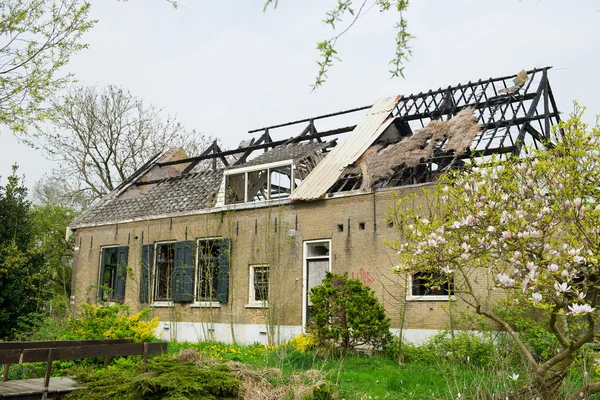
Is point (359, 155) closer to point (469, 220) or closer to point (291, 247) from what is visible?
point (291, 247)

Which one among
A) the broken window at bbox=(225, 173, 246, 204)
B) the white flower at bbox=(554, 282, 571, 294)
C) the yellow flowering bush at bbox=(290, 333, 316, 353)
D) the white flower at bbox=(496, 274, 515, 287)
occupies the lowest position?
the yellow flowering bush at bbox=(290, 333, 316, 353)

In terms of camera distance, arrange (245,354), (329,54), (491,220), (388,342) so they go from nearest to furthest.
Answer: (329,54) → (491,220) → (388,342) → (245,354)

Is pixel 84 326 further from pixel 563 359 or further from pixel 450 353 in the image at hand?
pixel 563 359

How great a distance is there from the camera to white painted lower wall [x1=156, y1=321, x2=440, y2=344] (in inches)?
495

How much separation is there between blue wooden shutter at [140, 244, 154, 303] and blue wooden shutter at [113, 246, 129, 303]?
768mm

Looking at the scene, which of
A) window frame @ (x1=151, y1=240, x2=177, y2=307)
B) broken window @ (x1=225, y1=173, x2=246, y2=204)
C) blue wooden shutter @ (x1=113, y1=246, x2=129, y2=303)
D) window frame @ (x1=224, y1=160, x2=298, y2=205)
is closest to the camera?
window frame @ (x1=224, y1=160, x2=298, y2=205)

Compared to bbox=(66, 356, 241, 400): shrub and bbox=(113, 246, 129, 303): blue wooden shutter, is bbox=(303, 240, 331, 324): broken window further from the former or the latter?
bbox=(66, 356, 241, 400): shrub

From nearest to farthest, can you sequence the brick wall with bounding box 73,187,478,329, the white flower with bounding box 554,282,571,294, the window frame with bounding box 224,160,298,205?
1. the white flower with bounding box 554,282,571,294
2. the brick wall with bounding box 73,187,478,329
3. the window frame with bounding box 224,160,298,205

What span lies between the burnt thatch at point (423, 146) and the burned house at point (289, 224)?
0.03m

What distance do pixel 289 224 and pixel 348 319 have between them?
4.48m

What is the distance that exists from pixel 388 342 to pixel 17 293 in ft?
34.7

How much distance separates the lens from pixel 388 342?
11.3 meters

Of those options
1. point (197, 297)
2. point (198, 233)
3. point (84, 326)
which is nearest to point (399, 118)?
point (198, 233)

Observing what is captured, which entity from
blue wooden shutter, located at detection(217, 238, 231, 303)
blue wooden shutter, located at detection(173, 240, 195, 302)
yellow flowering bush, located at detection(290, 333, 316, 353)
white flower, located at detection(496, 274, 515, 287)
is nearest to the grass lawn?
yellow flowering bush, located at detection(290, 333, 316, 353)
